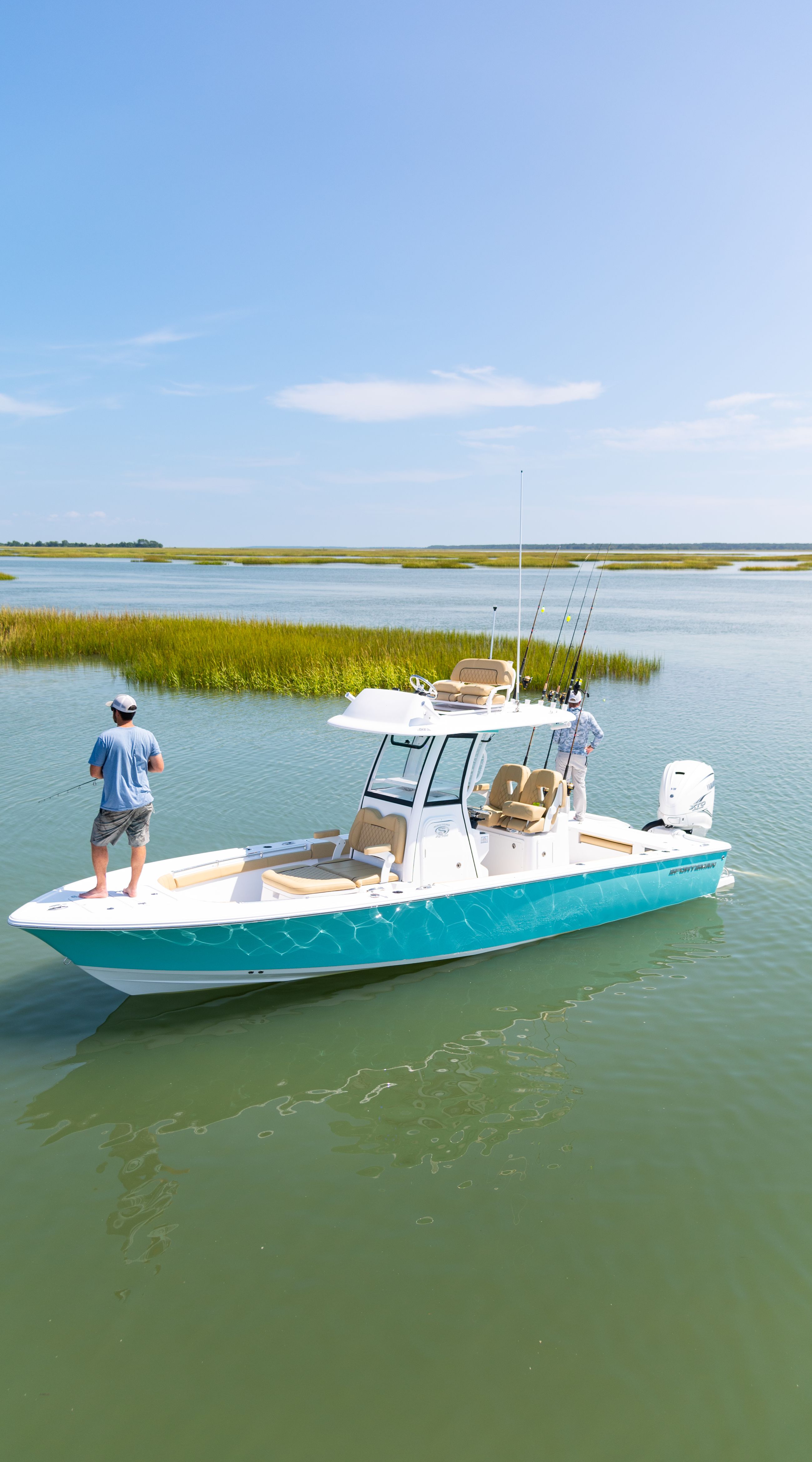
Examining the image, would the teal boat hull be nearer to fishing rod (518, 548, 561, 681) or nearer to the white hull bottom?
the white hull bottom

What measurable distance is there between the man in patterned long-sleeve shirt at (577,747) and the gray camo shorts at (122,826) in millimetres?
5436

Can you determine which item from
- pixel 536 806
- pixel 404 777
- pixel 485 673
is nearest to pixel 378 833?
pixel 404 777

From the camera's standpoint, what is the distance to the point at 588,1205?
18.1ft

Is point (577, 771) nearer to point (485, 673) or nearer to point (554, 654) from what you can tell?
point (485, 673)

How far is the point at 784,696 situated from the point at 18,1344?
77.2 ft

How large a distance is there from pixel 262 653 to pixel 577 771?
1511 cm

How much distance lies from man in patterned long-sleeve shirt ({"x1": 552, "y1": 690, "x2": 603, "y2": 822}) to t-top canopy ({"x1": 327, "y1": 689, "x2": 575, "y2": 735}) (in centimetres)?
232

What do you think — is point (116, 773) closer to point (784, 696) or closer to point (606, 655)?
point (784, 696)

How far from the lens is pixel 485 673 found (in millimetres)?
9461

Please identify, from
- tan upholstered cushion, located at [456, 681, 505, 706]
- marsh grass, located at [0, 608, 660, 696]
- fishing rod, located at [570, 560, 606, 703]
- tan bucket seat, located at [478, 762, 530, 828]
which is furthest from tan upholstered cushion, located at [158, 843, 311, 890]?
marsh grass, located at [0, 608, 660, 696]

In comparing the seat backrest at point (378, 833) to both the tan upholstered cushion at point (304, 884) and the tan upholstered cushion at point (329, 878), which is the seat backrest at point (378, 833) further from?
the tan upholstered cushion at point (304, 884)

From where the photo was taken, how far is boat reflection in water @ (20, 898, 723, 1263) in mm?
6051

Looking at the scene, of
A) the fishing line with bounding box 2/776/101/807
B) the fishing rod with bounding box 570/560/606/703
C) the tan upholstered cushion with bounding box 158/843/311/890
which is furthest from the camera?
the fishing line with bounding box 2/776/101/807

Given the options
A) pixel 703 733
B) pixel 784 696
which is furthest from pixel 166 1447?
pixel 784 696
